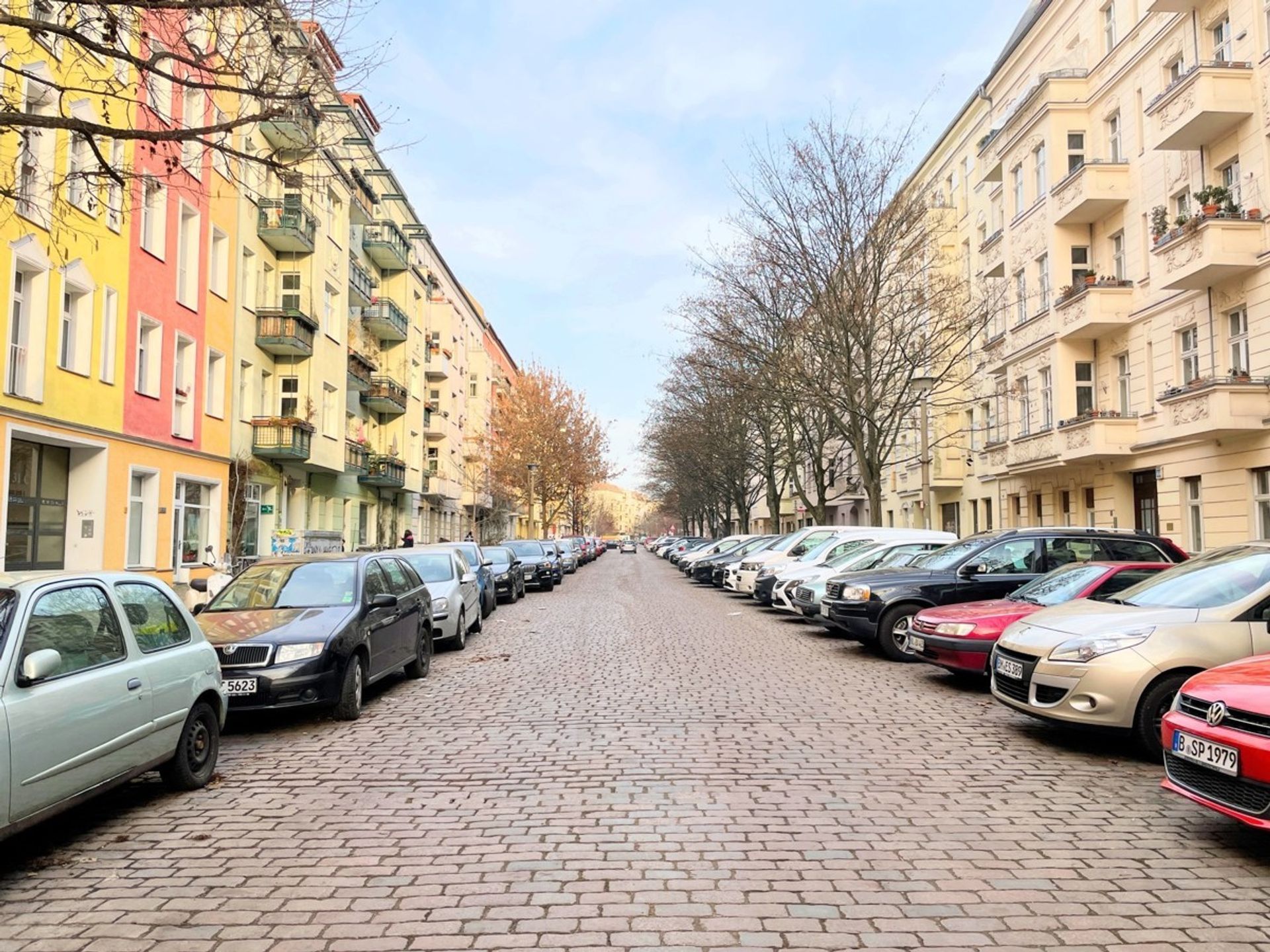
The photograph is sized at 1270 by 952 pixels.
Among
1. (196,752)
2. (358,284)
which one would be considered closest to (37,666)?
(196,752)

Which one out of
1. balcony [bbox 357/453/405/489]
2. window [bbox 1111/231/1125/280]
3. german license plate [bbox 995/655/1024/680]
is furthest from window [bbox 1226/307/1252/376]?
balcony [bbox 357/453/405/489]

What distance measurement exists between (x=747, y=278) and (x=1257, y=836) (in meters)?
24.6

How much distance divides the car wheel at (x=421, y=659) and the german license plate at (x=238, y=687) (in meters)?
3.11

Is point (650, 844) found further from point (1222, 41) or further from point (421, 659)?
point (1222, 41)

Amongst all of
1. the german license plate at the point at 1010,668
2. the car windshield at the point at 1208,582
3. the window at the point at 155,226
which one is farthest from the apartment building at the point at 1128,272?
the window at the point at 155,226

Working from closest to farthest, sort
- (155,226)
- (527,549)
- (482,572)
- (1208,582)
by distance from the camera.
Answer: (1208,582)
(482,572)
(155,226)
(527,549)

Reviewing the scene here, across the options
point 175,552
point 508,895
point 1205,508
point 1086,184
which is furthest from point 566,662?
point 1086,184

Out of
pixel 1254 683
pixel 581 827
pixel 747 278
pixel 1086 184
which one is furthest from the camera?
pixel 747 278

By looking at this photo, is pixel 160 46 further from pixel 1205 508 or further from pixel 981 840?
pixel 1205 508

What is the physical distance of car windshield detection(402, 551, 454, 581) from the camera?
1516 centimetres

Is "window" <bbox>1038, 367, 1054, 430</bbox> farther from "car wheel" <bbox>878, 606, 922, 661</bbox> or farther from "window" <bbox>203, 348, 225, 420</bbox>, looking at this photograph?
"window" <bbox>203, 348, 225, 420</bbox>

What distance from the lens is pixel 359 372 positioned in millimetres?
36844

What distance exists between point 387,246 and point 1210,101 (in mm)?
30117

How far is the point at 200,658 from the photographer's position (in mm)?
6559
